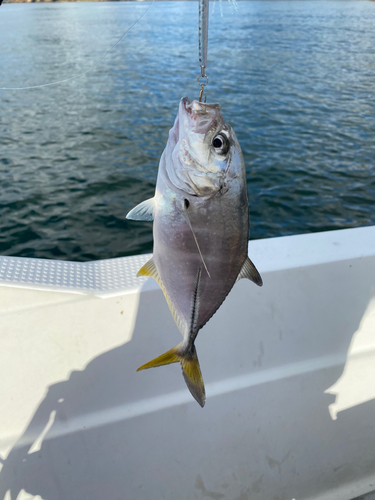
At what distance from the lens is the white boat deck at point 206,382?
6.14ft

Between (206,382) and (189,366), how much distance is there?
2.69 ft

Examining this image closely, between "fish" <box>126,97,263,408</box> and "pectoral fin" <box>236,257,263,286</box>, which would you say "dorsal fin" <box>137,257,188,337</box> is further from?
"pectoral fin" <box>236,257,263,286</box>

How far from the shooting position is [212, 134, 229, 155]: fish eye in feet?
4.07

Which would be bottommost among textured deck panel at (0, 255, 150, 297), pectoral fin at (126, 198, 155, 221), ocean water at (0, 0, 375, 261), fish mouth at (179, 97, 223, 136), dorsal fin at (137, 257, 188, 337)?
ocean water at (0, 0, 375, 261)

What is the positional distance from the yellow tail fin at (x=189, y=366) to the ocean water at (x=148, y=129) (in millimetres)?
3176

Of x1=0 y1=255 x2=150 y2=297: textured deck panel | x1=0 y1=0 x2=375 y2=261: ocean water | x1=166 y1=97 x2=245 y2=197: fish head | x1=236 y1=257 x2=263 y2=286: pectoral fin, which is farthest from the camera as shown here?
x1=0 y1=0 x2=375 y2=261: ocean water

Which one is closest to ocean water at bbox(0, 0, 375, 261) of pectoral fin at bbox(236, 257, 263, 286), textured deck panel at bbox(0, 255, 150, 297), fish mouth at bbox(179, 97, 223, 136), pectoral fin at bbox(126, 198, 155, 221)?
textured deck panel at bbox(0, 255, 150, 297)

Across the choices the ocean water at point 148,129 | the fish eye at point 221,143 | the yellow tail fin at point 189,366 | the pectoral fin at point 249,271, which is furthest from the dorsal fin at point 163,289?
the ocean water at point 148,129

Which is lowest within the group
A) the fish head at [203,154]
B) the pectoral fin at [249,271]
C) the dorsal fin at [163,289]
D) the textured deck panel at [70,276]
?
the textured deck panel at [70,276]

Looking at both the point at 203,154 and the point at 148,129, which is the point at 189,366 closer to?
the point at 203,154

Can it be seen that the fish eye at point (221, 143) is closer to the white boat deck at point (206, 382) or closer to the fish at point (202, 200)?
the fish at point (202, 200)

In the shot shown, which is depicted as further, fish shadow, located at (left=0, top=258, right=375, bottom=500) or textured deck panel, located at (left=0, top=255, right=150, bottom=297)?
fish shadow, located at (left=0, top=258, right=375, bottom=500)

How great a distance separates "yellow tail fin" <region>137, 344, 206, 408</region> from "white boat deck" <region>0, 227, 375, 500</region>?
56cm

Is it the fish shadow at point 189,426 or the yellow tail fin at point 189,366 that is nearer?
the yellow tail fin at point 189,366
